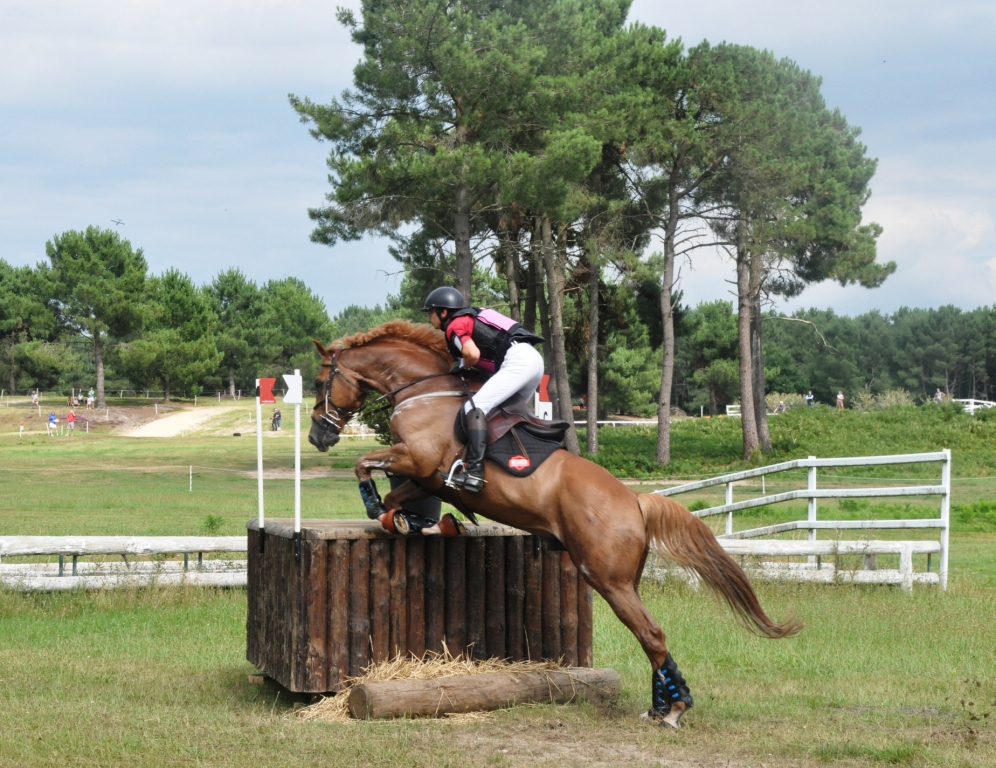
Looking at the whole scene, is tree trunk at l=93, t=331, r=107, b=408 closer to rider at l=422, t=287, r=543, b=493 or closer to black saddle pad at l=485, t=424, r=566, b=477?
rider at l=422, t=287, r=543, b=493

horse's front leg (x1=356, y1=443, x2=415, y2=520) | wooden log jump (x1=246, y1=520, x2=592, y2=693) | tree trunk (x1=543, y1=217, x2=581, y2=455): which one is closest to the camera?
horse's front leg (x1=356, y1=443, x2=415, y2=520)

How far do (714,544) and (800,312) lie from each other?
99253 millimetres

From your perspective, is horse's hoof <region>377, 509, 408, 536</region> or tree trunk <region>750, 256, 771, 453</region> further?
tree trunk <region>750, 256, 771, 453</region>

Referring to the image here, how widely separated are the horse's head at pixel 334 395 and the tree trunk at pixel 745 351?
27.9m

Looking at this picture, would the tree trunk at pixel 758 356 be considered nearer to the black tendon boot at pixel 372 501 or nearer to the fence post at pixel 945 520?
the fence post at pixel 945 520

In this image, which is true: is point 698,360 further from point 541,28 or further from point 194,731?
point 194,731

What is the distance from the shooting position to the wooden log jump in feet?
20.7

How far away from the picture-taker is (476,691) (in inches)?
244

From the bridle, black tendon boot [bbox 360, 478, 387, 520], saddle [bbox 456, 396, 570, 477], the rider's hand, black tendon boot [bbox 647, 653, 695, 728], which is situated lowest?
black tendon boot [bbox 647, 653, 695, 728]

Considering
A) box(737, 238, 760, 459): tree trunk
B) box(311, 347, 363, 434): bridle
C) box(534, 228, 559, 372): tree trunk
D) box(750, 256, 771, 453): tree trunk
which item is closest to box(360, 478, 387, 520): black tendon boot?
box(311, 347, 363, 434): bridle

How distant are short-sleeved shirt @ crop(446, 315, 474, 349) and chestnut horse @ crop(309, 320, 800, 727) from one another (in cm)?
33

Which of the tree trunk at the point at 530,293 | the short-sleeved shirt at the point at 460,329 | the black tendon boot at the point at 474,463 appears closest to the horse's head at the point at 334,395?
the short-sleeved shirt at the point at 460,329

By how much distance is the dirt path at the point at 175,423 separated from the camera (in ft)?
186

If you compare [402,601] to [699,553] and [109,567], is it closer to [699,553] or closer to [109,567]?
[699,553]
